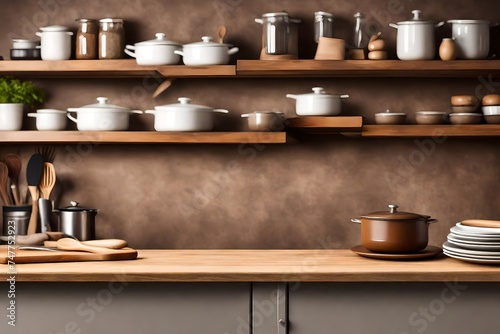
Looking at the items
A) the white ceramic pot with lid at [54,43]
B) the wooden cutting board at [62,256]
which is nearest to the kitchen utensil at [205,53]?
the white ceramic pot with lid at [54,43]

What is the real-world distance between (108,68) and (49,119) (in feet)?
1.17

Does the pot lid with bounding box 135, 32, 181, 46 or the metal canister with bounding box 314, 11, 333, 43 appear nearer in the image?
the pot lid with bounding box 135, 32, 181, 46

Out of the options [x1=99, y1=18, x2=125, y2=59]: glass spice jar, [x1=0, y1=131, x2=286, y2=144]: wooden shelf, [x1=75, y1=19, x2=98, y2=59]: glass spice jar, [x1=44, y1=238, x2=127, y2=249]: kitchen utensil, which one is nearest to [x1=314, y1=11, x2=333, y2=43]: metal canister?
[x1=0, y1=131, x2=286, y2=144]: wooden shelf

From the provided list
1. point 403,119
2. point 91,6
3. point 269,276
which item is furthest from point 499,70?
point 91,6

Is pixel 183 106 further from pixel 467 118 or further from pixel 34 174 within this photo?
pixel 467 118

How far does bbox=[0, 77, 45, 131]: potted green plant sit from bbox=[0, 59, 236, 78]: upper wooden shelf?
7cm

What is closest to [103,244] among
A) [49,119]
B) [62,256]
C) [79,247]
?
[79,247]

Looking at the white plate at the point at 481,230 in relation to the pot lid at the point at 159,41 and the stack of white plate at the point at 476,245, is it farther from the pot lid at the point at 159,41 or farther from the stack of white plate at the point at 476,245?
the pot lid at the point at 159,41

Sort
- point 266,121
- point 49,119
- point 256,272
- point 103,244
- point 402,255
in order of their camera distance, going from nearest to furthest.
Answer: point 256,272 → point 402,255 → point 103,244 → point 266,121 → point 49,119

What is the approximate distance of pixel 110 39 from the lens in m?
3.28

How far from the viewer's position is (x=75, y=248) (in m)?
2.80

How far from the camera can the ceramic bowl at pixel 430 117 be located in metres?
3.18

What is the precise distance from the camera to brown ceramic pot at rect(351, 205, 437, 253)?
2.71 metres

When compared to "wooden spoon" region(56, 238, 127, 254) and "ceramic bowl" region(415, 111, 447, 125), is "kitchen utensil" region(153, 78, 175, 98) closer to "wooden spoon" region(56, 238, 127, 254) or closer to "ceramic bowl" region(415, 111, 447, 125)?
"wooden spoon" region(56, 238, 127, 254)
